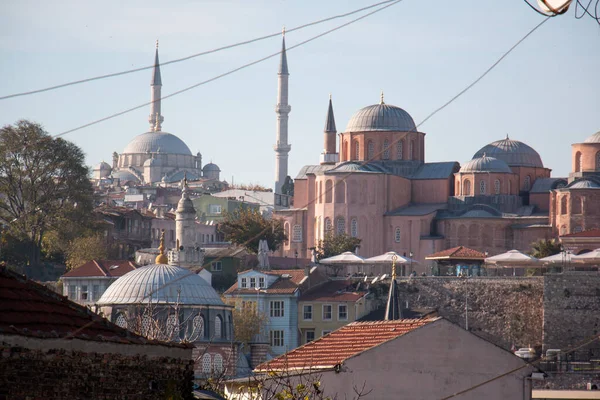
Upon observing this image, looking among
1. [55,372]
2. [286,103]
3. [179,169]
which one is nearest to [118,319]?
[55,372]

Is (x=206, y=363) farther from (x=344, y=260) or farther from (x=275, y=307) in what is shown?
(x=344, y=260)

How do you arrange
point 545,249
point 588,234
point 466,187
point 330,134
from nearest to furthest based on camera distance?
point 545,249
point 588,234
point 466,187
point 330,134

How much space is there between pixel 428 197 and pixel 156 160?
185ft

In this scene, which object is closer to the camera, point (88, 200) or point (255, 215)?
point (88, 200)

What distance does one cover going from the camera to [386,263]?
67062 mm

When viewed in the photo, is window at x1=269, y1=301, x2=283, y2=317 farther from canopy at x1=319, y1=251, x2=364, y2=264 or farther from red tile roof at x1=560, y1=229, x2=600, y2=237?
red tile roof at x1=560, y1=229, x2=600, y2=237

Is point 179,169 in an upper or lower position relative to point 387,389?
upper

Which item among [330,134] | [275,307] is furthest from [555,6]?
[330,134]

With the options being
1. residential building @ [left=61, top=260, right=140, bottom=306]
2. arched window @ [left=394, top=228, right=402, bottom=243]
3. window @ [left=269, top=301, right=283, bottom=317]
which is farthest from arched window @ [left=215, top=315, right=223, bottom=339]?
arched window @ [left=394, top=228, right=402, bottom=243]

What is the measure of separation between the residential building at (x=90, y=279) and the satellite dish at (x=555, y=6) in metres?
54.3

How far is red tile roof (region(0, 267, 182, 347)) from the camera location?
31.8 ft

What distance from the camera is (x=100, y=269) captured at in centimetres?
6531

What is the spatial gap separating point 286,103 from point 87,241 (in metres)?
51.0

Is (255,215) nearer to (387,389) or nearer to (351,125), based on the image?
(351,125)
